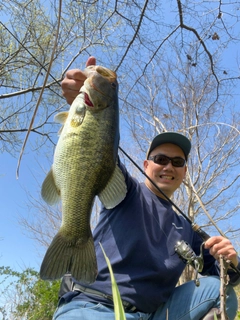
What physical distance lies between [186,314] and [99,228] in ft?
2.82

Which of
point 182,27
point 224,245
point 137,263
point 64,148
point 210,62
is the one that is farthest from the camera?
point 210,62

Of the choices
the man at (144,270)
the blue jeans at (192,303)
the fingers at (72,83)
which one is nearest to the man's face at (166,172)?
the man at (144,270)

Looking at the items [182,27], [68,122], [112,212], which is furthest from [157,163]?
[182,27]

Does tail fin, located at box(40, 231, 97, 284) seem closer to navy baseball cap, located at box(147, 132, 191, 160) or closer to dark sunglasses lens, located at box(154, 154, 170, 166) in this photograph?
Answer: dark sunglasses lens, located at box(154, 154, 170, 166)

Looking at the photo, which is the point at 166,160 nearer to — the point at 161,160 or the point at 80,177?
the point at 161,160

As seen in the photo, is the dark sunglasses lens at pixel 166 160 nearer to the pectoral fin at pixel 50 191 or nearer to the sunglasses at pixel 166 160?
the sunglasses at pixel 166 160

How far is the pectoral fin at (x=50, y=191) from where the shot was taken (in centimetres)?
185

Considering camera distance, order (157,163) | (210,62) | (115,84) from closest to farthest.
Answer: (115,84) < (157,163) < (210,62)

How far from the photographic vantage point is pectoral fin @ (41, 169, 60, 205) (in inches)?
72.8

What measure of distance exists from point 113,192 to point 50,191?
1.08ft

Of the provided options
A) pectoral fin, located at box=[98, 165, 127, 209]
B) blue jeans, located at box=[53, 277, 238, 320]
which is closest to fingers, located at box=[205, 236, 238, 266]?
blue jeans, located at box=[53, 277, 238, 320]

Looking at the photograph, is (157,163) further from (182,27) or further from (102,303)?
(182,27)

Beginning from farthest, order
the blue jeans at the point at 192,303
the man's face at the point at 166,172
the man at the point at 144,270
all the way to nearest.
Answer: the man's face at the point at 166,172
the blue jeans at the point at 192,303
the man at the point at 144,270

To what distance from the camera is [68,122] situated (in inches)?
70.9
